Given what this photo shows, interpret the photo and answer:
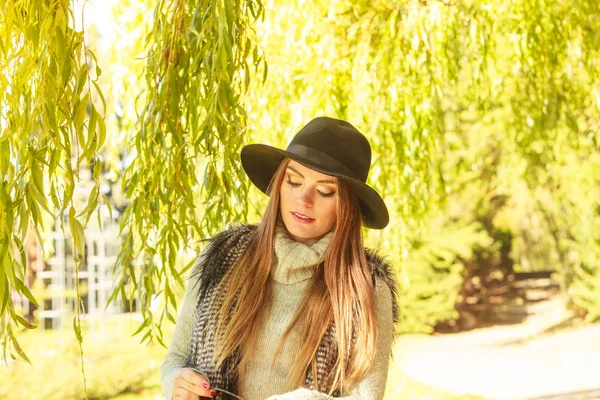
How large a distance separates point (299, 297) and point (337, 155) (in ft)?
1.07

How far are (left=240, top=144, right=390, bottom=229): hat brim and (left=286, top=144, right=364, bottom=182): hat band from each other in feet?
0.05

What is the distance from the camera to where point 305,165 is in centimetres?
200

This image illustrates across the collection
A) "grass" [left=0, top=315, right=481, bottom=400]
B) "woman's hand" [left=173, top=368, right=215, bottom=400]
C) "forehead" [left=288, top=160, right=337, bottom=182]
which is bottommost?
"grass" [left=0, top=315, right=481, bottom=400]

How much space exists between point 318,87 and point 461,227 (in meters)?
9.34

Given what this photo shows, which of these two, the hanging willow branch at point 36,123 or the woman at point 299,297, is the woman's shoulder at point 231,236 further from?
the hanging willow branch at point 36,123

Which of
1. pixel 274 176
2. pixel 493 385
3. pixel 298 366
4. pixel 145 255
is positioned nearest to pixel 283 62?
pixel 145 255

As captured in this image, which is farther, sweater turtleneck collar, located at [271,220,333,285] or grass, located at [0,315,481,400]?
grass, located at [0,315,481,400]

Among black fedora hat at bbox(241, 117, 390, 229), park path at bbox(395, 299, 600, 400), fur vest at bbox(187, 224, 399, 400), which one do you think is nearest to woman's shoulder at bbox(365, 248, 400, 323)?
fur vest at bbox(187, 224, 399, 400)

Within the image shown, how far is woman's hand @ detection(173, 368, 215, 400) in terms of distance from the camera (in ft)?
6.21

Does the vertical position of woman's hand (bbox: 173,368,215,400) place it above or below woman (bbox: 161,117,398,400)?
below

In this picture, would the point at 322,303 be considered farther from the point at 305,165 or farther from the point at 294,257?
the point at 305,165

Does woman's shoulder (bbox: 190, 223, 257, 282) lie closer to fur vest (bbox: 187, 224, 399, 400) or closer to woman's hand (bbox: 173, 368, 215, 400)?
fur vest (bbox: 187, 224, 399, 400)

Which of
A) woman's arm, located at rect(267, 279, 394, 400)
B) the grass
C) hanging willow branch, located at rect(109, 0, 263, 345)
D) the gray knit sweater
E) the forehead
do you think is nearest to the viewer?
woman's arm, located at rect(267, 279, 394, 400)

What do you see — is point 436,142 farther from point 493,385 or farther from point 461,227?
point 461,227
